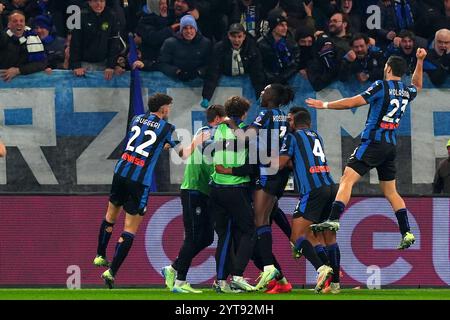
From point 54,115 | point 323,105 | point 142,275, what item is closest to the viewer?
point 323,105

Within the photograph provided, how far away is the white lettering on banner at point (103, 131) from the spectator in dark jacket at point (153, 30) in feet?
3.10

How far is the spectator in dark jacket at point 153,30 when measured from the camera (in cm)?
1985

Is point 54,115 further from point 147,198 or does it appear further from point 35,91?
point 147,198

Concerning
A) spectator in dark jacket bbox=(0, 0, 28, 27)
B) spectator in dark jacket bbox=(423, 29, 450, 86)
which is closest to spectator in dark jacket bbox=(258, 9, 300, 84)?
spectator in dark jacket bbox=(423, 29, 450, 86)

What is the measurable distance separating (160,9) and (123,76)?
1.59m

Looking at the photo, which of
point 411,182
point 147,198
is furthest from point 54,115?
point 411,182

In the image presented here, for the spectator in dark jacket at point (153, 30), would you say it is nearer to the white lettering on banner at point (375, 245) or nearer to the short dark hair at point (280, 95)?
the white lettering on banner at point (375, 245)

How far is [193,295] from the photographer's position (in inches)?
586

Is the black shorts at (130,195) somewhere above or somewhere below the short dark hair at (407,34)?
below

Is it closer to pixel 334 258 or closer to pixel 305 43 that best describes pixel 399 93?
pixel 334 258

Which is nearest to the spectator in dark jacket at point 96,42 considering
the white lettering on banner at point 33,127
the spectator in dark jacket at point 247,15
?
the white lettering on banner at point 33,127

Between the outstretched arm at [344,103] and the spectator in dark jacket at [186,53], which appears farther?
the spectator in dark jacket at [186,53]

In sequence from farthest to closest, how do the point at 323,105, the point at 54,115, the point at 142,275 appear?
1. the point at 54,115
2. the point at 142,275
3. the point at 323,105

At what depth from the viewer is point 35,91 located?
749 inches
